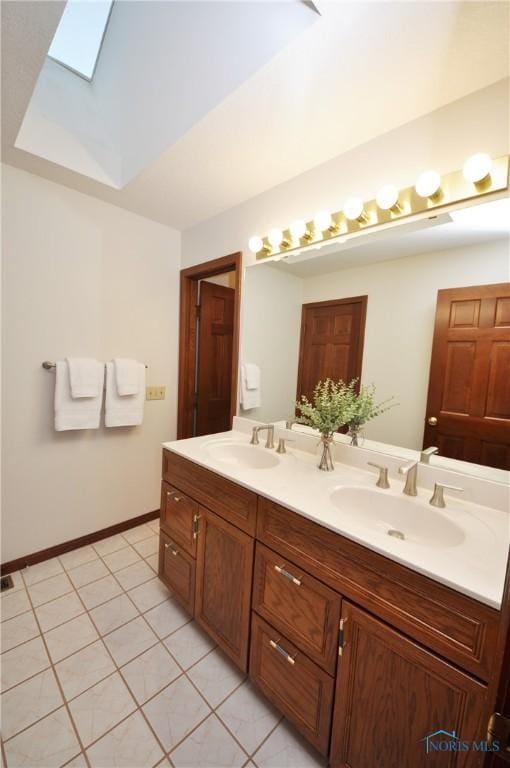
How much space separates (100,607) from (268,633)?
3.35ft

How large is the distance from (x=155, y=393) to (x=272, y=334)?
1.08 metres

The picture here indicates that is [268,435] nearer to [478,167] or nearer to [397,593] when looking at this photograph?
[397,593]

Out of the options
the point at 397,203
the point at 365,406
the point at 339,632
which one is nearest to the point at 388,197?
the point at 397,203

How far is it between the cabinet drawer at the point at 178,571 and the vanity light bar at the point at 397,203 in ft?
5.50

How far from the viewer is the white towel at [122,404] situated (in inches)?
79.2

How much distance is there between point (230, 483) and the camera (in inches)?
48.8

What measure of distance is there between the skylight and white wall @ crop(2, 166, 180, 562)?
0.62 metres

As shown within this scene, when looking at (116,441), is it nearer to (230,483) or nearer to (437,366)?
(230,483)

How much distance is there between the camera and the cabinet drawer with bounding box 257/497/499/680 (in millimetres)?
656

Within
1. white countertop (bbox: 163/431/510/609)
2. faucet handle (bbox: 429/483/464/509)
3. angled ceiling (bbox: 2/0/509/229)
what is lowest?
white countertop (bbox: 163/431/510/609)

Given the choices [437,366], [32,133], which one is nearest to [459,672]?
[437,366]

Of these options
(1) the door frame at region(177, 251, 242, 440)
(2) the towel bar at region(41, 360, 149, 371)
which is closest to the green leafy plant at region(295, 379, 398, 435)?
(1) the door frame at region(177, 251, 242, 440)

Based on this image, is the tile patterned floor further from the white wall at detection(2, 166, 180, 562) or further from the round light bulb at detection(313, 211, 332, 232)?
the round light bulb at detection(313, 211, 332, 232)

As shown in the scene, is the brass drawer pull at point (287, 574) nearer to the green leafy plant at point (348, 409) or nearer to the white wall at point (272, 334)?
the green leafy plant at point (348, 409)
